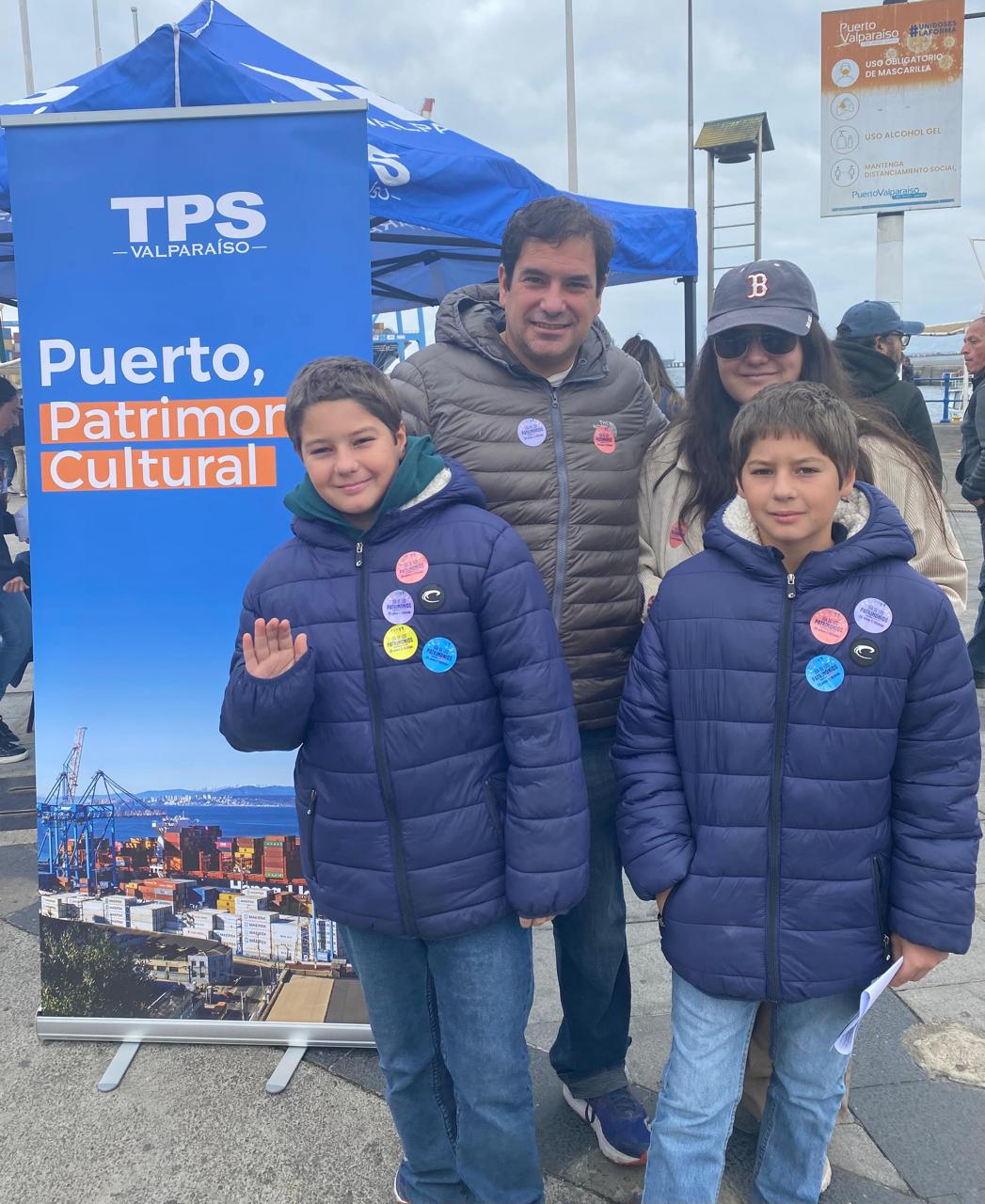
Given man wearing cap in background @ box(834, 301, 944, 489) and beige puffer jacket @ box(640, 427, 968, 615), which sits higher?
man wearing cap in background @ box(834, 301, 944, 489)

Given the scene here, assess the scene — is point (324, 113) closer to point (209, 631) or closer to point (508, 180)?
point (209, 631)

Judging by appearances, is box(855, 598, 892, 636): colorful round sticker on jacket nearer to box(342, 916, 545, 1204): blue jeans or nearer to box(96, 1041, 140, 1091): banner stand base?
box(342, 916, 545, 1204): blue jeans

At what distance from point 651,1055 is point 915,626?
4.87 ft

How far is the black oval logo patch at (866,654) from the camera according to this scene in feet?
5.14

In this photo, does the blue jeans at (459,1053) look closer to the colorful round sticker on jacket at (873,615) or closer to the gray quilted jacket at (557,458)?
the gray quilted jacket at (557,458)

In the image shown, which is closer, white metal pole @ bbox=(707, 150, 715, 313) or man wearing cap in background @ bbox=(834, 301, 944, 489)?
man wearing cap in background @ bbox=(834, 301, 944, 489)

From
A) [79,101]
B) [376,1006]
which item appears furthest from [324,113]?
[376,1006]

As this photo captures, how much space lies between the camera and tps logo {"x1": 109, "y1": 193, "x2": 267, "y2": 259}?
2369 millimetres

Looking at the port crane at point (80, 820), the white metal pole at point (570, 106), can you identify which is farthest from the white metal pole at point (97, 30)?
the port crane at point (80, 820)

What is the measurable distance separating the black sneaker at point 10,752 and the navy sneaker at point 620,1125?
13.1 feet

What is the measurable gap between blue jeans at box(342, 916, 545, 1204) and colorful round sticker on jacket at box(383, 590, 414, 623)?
0.57 metres

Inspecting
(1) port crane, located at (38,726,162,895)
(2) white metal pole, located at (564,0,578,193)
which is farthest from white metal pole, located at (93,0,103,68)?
(1) port crane, located at (38,726,162,895)

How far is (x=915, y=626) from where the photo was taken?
62.0 inches

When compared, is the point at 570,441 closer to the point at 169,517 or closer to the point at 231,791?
the point at 169,517
